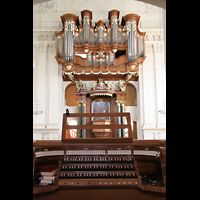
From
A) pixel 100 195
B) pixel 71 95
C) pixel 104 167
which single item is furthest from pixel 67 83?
pixel 100 195

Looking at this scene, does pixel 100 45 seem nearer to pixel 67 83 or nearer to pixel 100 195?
pixel 67 83

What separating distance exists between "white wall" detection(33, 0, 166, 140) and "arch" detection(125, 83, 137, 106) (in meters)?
0.25

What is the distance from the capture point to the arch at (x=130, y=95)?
8.99m

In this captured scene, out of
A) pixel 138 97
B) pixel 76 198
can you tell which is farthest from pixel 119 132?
pixel 76 198

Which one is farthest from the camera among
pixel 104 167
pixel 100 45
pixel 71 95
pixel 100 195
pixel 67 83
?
pixel 71 95

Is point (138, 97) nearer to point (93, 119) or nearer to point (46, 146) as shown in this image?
point (93, 119)

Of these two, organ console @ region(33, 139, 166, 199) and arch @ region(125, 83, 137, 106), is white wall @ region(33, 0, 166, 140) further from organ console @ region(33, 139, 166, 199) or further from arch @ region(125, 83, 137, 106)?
organ console @ region(33, 139, 166, 199)

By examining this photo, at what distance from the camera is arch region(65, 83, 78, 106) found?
29.3ft

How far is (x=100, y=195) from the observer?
2789 mm

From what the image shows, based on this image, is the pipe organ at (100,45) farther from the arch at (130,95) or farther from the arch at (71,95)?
the arch at (130,95)

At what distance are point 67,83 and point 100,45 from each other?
2.36 m
